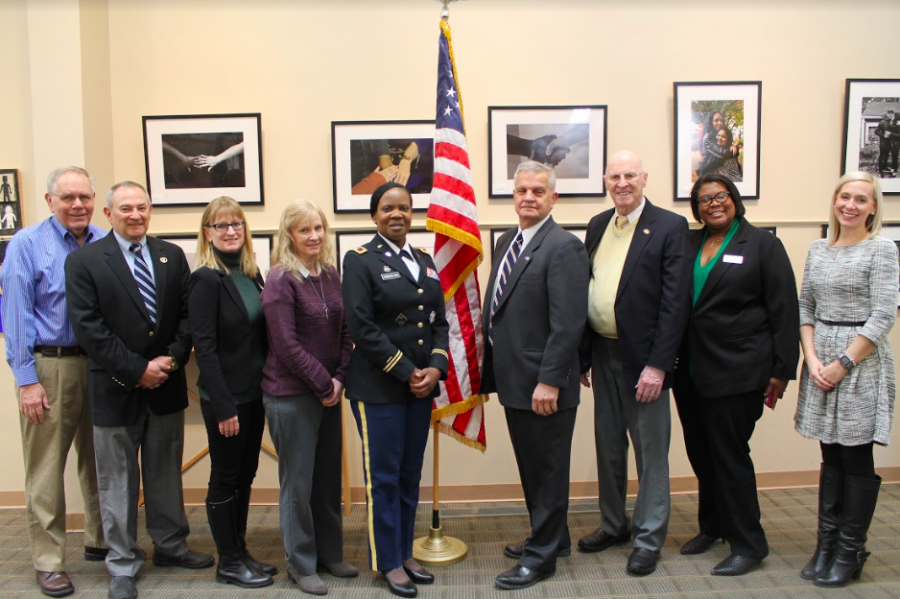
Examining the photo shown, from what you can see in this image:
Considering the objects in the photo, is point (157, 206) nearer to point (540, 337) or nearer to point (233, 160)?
point (233, 160)

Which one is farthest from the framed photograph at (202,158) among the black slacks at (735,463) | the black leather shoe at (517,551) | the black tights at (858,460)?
the black tights at (858,460)

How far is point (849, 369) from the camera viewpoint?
2.58 meters

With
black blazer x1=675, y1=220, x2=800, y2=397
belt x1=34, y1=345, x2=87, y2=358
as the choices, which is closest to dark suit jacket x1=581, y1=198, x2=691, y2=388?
black blazer x1=675, y1=220, x2=800, y2=397

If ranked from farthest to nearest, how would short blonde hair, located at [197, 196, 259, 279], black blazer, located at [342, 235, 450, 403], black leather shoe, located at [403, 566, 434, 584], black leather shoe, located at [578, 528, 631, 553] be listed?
black leather shoe, located at [578, 528, 631, 553] < black leather shoe, located at [403, 566, 434, 584] < short blonde hair, located at [197, 196, 259, 279] < black blazer, located at [342, 235, 450, 403]

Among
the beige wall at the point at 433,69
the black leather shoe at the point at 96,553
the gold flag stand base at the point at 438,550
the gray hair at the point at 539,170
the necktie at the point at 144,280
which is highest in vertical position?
the beige wall at the point at 433,69

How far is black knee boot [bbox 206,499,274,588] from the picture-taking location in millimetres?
2641

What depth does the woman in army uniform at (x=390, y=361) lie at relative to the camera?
2.50 m

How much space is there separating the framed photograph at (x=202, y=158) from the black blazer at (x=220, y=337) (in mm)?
1191

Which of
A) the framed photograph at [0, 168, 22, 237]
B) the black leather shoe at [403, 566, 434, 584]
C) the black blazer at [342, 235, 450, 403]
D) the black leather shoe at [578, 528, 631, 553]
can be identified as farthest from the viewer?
the framed photograph at [0, 168, 22, 237]

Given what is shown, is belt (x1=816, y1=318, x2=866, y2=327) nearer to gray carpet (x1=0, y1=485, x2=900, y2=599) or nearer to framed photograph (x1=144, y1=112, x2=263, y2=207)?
gray carpet (x1=0, y1=485, x2=900, y2=599)

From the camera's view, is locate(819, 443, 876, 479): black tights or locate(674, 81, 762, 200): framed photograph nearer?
locate(819, 443, 876, 479): black tights

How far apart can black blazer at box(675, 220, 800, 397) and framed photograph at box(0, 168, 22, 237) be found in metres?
3.58

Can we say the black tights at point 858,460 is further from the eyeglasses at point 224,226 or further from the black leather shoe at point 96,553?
the black leather shoe at point 96,553

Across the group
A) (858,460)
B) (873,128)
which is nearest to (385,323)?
(858,460)
